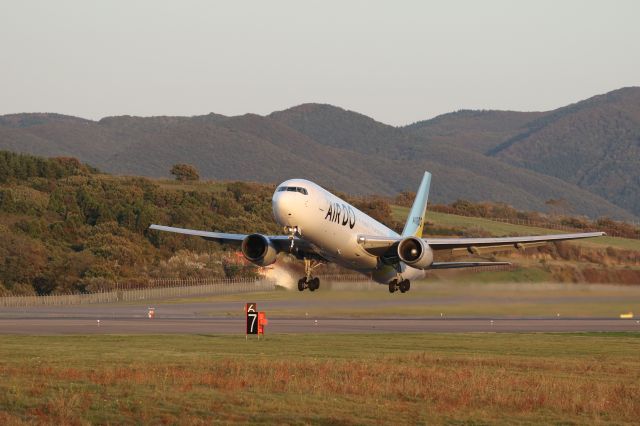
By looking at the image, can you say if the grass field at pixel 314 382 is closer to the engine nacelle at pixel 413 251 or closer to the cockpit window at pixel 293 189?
the engine nacelle at pixel 413 251

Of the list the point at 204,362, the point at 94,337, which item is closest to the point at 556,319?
the point at 94,337

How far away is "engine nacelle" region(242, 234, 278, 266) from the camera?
175ft

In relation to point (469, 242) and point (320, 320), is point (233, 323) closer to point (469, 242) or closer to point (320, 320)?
point (320, 320)

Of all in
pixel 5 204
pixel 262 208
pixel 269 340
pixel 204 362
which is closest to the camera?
pixel 204 362

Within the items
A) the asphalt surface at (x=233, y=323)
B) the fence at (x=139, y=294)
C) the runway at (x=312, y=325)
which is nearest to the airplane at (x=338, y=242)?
the runway at (x=312, y=325)

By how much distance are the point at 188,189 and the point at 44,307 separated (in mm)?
69083

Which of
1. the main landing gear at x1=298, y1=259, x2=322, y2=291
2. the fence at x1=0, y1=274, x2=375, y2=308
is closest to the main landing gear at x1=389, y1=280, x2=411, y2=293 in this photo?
the main landing gear at x1=298, y1=259, x2=322, y2=291

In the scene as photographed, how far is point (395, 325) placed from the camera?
7700cm

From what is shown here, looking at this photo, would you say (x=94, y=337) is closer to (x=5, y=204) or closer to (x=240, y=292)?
(x=240, y=292)

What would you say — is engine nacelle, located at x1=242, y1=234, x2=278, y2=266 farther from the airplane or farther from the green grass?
the green grass

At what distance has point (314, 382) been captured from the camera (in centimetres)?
3903

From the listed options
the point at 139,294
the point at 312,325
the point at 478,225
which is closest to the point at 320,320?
the point at 312,325

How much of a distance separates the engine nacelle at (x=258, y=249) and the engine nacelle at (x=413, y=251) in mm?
6171

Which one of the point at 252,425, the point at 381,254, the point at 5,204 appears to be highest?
the point at 5,204
